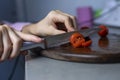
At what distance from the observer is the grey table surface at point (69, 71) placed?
1.42ft

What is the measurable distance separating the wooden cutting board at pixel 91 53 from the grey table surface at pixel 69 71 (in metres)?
0.01

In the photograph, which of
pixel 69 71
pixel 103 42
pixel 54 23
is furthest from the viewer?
pixel 54 23

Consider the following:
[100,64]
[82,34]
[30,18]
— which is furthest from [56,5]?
[100,64]

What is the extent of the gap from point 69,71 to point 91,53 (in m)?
0.06

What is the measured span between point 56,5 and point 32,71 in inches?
42.3

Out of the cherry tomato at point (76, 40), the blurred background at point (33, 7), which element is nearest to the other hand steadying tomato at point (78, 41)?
the cherry tomato at point (76, 40)

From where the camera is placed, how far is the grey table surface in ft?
1.42

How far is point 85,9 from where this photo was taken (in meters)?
1.40

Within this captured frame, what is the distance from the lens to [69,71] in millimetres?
451

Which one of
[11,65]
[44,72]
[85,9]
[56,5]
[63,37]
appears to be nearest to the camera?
[44,72]

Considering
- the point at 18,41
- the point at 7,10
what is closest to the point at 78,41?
the point at 18,41

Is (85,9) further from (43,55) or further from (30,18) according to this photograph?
(43,55)

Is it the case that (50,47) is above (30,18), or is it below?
below

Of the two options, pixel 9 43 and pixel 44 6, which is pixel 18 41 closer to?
pixel 9 43
